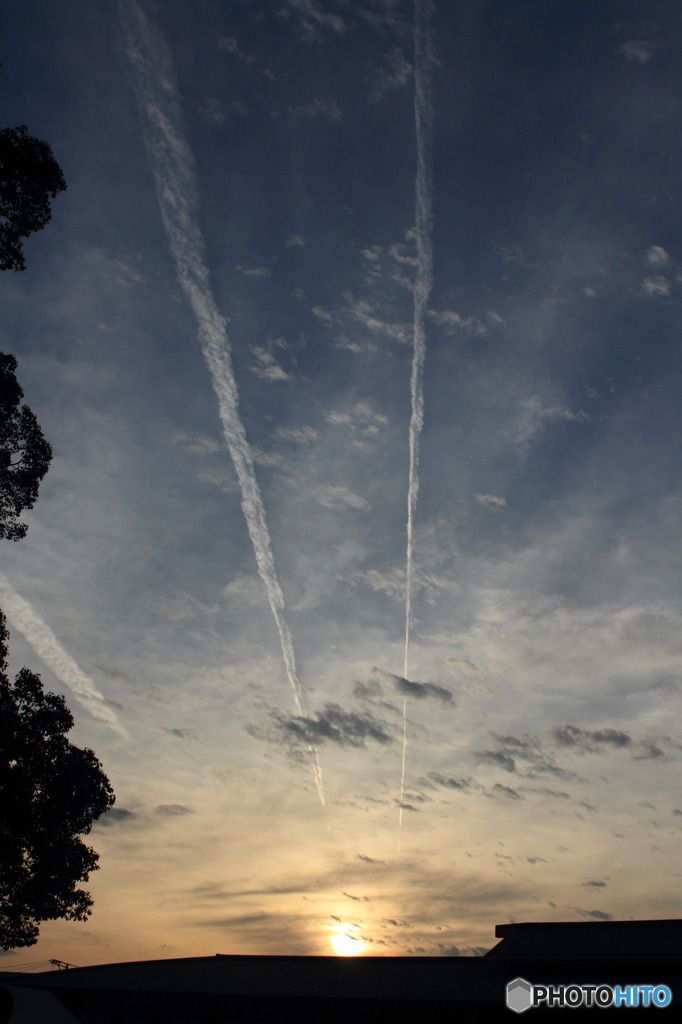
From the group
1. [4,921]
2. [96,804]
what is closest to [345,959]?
[96,804]

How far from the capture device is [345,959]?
38.3 meters

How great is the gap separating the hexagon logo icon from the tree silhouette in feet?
112

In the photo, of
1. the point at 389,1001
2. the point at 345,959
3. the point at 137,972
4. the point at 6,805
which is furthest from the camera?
the point at 137,972

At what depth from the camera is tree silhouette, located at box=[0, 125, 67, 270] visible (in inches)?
986

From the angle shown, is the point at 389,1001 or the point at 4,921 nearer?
the point at 389,1001

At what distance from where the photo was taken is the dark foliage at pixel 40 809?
31766 mm

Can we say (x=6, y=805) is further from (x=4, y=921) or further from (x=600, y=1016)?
(x=600, y=1016)

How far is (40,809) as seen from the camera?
1411 inches

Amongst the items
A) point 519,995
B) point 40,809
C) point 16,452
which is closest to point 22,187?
point 16,452

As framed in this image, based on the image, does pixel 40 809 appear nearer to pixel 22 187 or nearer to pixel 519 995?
pixel 519 995

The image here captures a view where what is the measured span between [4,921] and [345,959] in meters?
19.8

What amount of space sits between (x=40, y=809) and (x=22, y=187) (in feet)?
97.9

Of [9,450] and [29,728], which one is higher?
[9,450]

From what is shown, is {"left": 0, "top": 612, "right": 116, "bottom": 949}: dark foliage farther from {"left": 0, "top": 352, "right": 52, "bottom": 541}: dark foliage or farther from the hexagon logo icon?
the hexagon logo icon
